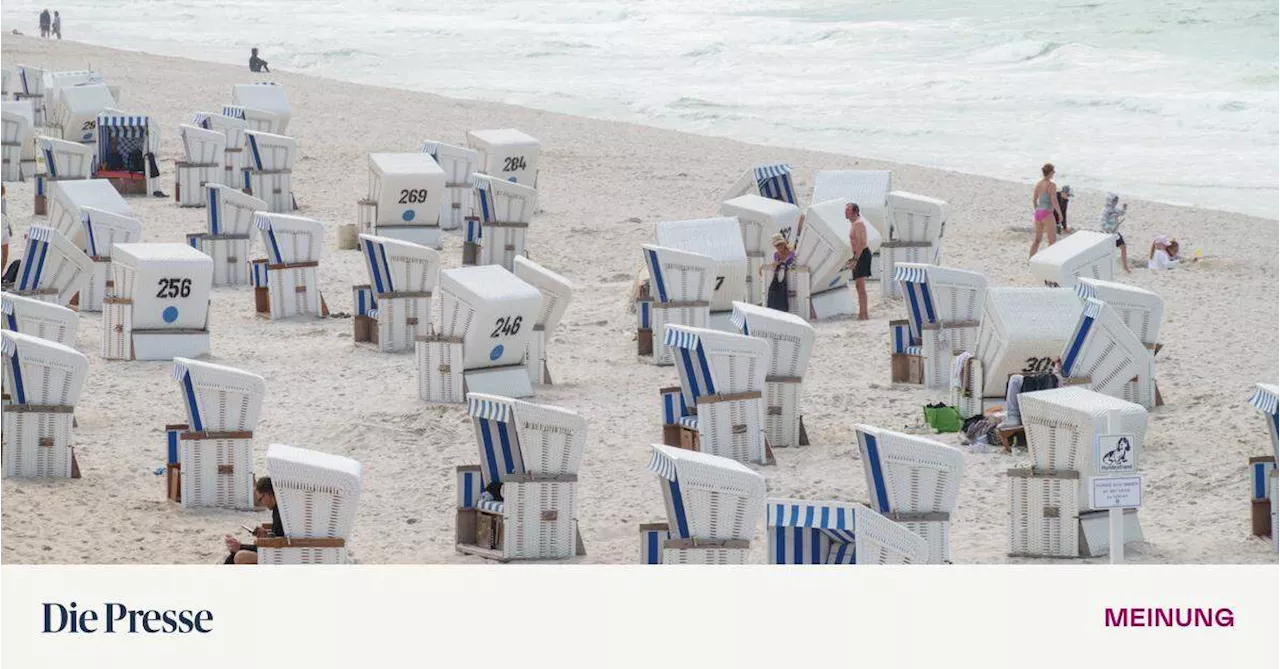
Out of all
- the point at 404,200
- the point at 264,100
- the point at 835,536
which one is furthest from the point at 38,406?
the point at 264,100

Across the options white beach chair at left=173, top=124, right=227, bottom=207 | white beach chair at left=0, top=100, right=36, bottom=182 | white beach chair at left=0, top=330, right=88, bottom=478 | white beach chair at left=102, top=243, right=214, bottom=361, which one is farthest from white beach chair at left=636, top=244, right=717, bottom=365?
white beach chair at left=0, top=100, right=36, bottom=182

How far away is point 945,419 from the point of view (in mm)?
14070

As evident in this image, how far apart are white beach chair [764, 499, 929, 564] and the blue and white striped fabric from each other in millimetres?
11674

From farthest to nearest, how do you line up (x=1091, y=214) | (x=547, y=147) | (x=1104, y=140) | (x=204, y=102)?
(x=1104, y=140) → (x=204, y=102) → (x=547, y=147) → (x=1091, y=214)

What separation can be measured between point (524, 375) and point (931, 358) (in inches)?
131

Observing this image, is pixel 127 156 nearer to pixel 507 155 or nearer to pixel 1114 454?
pixel 507 155

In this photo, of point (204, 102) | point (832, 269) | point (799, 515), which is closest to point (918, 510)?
point (799, 515)

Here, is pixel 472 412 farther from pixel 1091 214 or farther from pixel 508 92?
pixel 508 92

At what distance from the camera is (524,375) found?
49.9 feet

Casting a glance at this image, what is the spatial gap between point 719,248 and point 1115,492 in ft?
28.2

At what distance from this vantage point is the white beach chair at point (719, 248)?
17.1 metres

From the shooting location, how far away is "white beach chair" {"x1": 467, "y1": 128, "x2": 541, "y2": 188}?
2389 cm

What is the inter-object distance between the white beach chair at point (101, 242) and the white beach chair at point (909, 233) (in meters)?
7.52

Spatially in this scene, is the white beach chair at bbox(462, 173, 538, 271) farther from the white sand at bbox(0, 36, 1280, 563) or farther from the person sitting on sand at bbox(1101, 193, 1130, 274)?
the person sitting on sand at bbox(1101, 193, 1130, 274)
